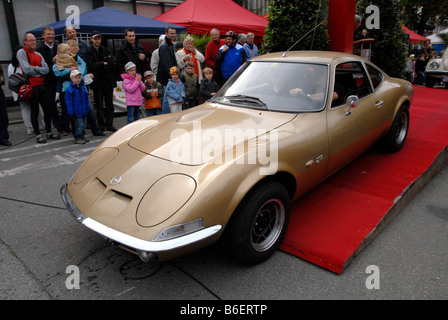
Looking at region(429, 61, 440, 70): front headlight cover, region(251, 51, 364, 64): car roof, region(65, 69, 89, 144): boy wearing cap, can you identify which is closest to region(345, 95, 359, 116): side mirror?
region(251, 51, 364, 64): car roof

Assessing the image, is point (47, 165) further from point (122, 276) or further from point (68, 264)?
point (122, 276)

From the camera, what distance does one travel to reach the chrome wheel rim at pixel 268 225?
2582 mm

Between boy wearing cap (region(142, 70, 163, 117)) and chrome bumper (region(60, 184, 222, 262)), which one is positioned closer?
chrome bumper (region(60, 184, 222, 262))

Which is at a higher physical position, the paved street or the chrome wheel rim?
the chrome wheel rim

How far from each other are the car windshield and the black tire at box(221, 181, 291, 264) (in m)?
0.95

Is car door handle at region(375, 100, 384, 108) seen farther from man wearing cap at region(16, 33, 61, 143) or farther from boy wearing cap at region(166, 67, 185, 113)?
man wearing cap at region(16, 33, 61, 143)

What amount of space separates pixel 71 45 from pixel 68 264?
5.05 m

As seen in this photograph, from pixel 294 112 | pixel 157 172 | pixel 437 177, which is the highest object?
pixel 294 112

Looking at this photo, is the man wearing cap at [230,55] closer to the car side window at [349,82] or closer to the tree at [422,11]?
the car side window at [349,82]

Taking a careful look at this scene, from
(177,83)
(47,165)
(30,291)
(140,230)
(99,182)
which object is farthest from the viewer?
(177,83)

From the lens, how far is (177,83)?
20.6 feet

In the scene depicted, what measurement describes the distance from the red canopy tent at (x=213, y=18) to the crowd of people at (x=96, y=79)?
11.8 feet

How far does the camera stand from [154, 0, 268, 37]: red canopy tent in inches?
425
